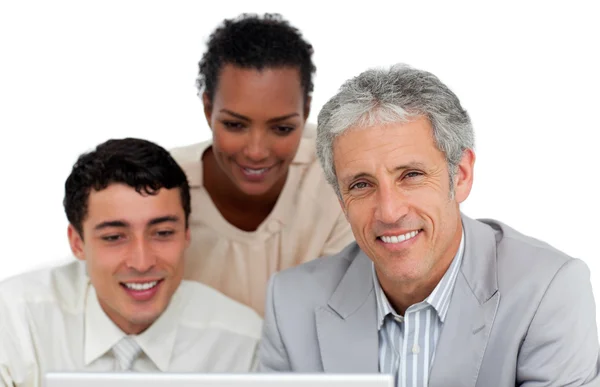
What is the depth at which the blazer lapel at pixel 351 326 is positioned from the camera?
209 centimetres

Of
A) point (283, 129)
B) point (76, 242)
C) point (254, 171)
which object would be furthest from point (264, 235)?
point (76, 242)

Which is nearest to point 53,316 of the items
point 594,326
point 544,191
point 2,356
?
point 2,356

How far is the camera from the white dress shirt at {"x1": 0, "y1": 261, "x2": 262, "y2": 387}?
8.35 feet

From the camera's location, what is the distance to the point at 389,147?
1.91 m

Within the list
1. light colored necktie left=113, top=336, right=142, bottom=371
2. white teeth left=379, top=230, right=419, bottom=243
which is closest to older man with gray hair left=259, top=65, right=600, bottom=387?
white teeth left=379, top=230, right=419, bottom=243

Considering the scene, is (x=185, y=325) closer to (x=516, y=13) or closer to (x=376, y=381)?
(x=376, y=381)

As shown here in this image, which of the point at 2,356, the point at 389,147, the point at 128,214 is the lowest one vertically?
the point at 2,356

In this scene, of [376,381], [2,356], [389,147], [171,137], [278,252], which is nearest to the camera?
[376,381]

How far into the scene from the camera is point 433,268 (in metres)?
2.05

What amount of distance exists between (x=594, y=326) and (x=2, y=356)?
1.49 metres

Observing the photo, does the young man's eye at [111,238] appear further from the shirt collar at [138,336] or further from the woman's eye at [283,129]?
the woman's eye at [283,129]

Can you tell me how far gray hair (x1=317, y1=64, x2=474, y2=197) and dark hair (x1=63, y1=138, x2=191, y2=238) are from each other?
2.43 feet

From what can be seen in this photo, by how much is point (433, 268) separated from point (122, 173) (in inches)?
37.3

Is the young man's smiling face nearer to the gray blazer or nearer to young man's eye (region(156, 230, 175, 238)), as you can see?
young man's eye (region(156, 230, 175, 238))
